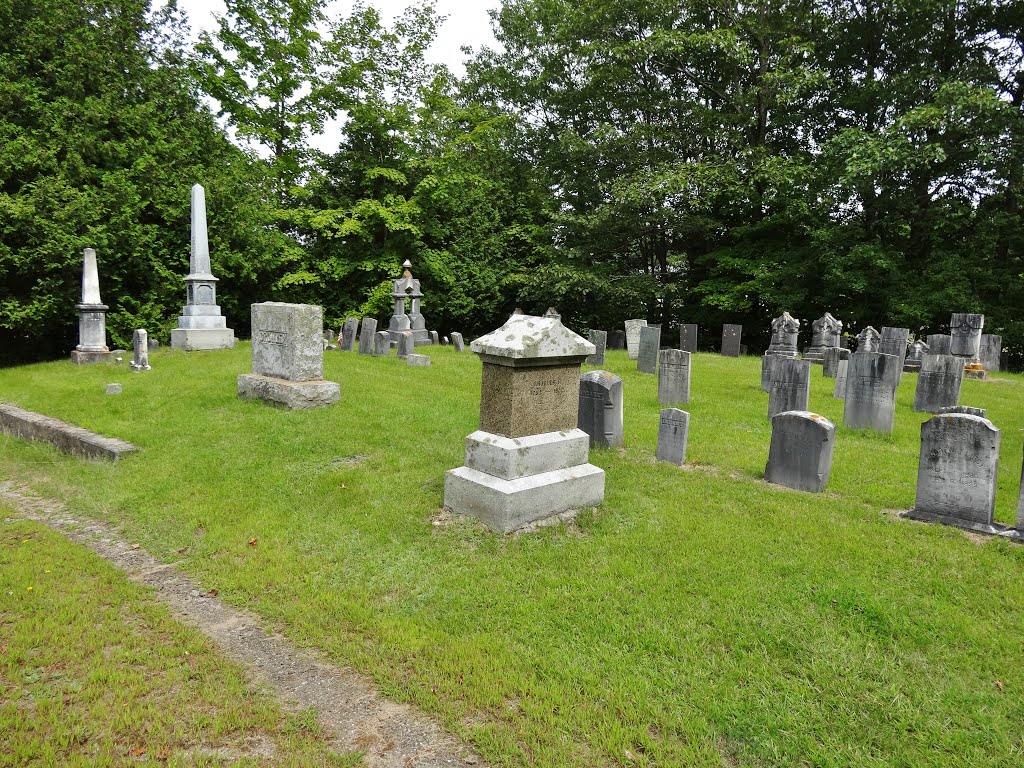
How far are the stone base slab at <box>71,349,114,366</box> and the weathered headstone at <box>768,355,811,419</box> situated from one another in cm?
1451

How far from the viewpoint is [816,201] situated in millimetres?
20094

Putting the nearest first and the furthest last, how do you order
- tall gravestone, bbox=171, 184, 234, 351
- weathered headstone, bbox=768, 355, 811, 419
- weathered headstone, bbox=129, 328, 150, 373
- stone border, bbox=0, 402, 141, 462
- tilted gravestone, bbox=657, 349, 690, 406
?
stone border, bbox=0, 402, 141, 462 → weathered headstone, bbox=768, 355, 811, 419 → tilted gravestone, bbox=657, 349, 690, 406 → weathered headstone, bbox=129, 328, 150, 373 → tall gravestone, bbox=171, 184, 234, 351

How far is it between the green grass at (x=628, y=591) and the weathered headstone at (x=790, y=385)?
3.37 feet

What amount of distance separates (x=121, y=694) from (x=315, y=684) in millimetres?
909

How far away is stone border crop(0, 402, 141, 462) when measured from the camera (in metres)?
6.83

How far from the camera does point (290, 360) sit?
8.66 metres

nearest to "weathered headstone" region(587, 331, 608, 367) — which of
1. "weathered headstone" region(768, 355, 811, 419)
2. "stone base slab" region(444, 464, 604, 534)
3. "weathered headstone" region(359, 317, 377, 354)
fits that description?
"weathered headstone" region(768, 355, 811, 419)

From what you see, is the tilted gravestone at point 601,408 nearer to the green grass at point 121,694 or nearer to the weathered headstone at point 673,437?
the weathered headstone at point 673,437

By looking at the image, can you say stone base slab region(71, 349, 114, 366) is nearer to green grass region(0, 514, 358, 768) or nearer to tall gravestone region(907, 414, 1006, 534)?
green grass region(0, 514, 358, 768)

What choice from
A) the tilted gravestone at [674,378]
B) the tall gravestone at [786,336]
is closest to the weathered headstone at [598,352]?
the tilted gravestone at [674,378]

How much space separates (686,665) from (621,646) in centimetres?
35

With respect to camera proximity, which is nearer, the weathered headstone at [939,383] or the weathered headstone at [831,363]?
the weathered headstone at [939,383]

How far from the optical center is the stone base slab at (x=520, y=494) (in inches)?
180

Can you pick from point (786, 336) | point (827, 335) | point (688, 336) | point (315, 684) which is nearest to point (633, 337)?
point (688, 336)
